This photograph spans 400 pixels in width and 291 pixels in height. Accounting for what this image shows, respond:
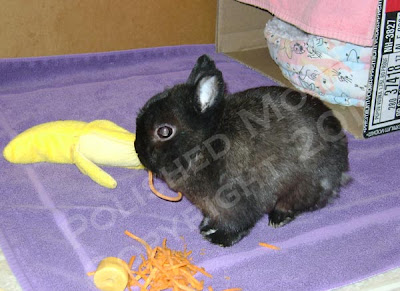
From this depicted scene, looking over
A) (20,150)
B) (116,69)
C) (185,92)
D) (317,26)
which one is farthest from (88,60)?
(185,92)

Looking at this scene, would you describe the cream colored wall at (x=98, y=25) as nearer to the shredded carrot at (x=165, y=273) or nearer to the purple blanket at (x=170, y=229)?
the purple blanket at (x=170, y=229)

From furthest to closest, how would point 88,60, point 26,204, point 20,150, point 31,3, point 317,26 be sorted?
point 88,60, point 31,3, point 317,26, point 20,150, point 26,204

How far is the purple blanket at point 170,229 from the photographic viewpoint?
1502 mm

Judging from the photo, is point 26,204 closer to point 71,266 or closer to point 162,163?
point 71,266

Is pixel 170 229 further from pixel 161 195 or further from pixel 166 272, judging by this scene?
pixel 166 272

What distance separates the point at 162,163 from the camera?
154 centimetres

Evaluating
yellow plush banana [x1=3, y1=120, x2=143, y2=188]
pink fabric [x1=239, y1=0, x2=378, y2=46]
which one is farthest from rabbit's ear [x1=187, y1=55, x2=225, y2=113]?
pink fabric [x1=239, y1=0, x2=378, y2=46]

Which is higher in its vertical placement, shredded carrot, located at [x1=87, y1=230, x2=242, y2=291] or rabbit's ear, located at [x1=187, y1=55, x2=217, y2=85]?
rabbit's ear, located at [x1=187, y1=55, x2=217, y2=85]

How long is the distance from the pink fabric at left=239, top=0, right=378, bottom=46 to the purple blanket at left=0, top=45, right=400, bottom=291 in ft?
1.45

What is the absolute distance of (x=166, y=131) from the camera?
1.51 meters

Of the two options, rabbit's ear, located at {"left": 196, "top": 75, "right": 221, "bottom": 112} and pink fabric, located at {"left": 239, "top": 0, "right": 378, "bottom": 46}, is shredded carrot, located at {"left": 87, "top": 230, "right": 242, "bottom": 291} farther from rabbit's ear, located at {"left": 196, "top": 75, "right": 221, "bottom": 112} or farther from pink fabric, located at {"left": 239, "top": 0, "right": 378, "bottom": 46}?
pink fabric, located at {"left": 239, "top": 0, "right": 378, "bottom": 46}

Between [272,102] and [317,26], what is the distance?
2.34ft

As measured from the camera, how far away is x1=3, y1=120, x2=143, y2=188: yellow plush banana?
5.83ft

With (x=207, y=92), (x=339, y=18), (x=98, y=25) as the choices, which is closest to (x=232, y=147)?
(x=207, y=92)
